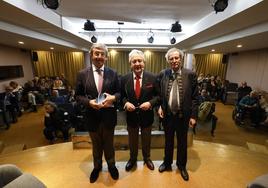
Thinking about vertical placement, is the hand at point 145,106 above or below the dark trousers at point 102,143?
above

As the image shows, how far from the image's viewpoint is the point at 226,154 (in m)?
2.20

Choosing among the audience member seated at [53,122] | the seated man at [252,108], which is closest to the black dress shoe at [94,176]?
the audience member seated at [53,122]

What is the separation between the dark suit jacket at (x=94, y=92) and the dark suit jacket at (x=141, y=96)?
118 millimetres

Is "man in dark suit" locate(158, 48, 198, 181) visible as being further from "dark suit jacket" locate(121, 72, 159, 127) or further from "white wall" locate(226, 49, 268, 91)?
"white wall" locate(226, 49, 268, 91)

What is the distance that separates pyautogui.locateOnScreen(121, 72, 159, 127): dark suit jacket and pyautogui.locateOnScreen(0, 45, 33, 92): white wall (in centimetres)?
652

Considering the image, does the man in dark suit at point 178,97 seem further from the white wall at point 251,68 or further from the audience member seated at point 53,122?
the white wall at point 251,68

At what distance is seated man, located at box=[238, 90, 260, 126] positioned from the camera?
4.47 m

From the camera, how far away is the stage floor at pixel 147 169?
1.66m

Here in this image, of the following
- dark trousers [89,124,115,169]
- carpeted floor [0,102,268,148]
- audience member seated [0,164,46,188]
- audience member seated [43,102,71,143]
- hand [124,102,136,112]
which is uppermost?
hand [124,102,136,112]

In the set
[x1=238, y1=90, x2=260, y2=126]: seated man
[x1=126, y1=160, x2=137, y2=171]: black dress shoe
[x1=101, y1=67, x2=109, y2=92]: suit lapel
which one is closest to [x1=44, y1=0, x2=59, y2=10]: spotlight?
[x1=101, y1=67, x2=109, y2=92]: suit lapel

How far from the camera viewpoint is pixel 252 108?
4.46 m

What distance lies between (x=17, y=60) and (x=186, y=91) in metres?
8.18

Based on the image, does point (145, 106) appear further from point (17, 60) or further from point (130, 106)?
point (17, 60)

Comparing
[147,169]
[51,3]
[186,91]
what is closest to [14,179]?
[147,169]
